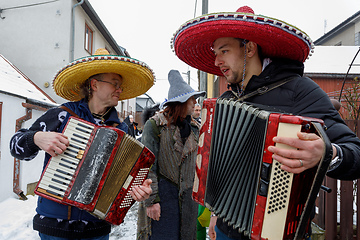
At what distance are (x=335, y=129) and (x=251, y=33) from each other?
0.73m

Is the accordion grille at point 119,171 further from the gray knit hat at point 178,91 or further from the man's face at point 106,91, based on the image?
the gray knit hat at point 178,91

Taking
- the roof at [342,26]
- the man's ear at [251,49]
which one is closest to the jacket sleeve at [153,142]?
the man's ear at [251,49]

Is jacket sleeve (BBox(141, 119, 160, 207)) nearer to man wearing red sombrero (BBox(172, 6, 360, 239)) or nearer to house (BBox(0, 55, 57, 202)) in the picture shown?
man wearing red sombrero (BBox(172, 6, 360, 239))

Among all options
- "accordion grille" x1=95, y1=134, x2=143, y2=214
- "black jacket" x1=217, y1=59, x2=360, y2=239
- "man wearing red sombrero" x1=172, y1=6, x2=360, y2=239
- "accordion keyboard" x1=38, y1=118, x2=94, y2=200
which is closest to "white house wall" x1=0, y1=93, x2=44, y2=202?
"accordion keyboard" x1=38, y1=118, x2=94, y2=200

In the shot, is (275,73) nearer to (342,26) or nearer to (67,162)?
(67,162)

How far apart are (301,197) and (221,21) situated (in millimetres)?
1060

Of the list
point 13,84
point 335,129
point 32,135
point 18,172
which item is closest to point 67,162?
point 32,135

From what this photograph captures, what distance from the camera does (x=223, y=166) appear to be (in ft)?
4.87

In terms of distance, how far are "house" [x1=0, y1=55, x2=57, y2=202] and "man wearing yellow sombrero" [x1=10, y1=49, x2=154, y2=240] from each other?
324cm

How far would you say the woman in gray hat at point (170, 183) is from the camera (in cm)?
233

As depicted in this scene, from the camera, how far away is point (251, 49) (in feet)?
5.62

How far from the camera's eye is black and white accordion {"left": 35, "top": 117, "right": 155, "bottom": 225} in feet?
5.13

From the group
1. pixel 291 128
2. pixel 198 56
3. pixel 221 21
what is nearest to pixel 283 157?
pixel 291 128

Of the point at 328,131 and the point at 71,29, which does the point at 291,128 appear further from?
the point at 71,29
